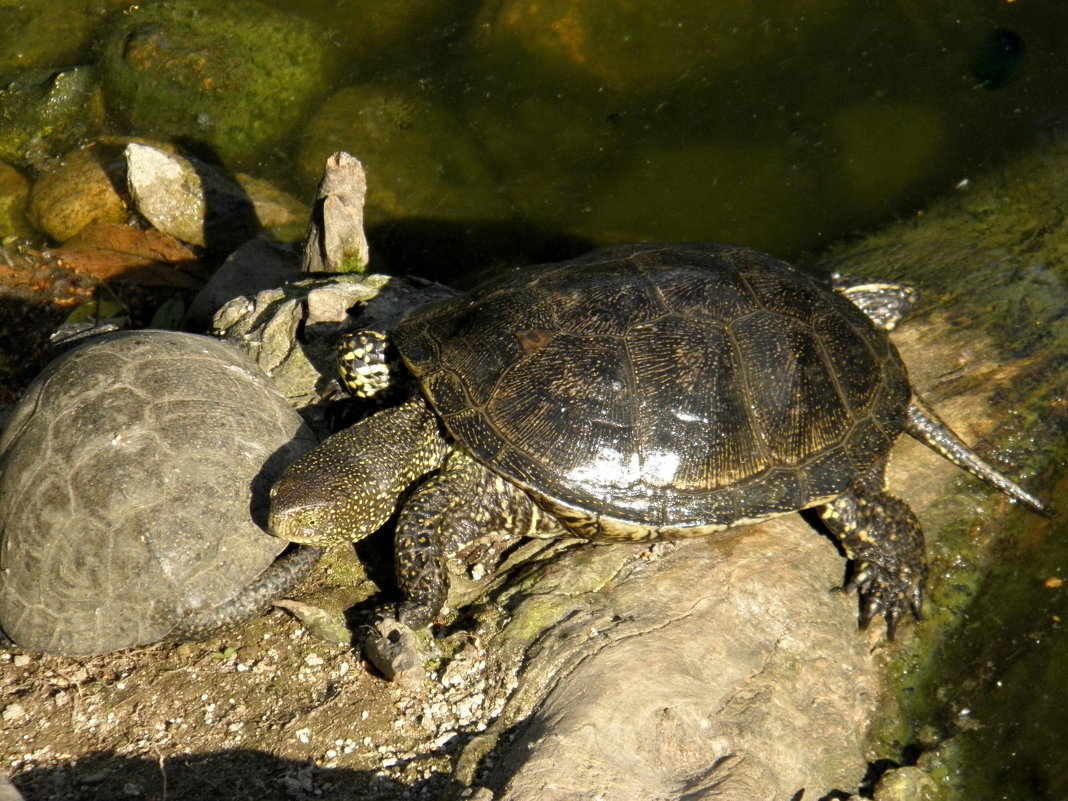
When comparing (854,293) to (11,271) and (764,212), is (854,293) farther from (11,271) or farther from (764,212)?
(11,271)

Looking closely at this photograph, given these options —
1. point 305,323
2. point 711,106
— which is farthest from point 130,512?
point 711,106

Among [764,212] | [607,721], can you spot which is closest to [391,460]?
[607,721]

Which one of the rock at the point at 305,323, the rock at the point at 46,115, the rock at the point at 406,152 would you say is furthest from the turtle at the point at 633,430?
the rock at the point at 46,115

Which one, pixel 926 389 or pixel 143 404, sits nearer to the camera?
pixel 143 404

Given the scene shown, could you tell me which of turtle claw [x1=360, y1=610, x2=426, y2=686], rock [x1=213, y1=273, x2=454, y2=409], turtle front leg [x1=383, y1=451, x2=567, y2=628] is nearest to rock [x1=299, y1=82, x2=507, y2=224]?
rock [x1=213, y1=273, x2=454, y2=409]

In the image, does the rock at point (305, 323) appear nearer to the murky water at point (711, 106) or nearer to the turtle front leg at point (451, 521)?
the turtle front leg at point (451, 521)

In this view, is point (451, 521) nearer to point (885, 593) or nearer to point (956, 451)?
point (885, 593)
